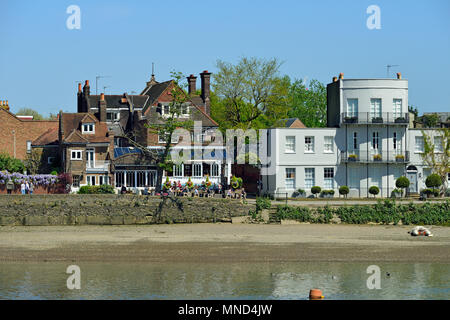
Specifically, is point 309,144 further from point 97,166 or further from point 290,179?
point 97,166

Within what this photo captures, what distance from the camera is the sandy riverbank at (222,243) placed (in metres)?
34.2

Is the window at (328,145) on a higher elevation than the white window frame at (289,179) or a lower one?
higher

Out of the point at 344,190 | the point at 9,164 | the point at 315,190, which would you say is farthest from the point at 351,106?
the point at 9,164

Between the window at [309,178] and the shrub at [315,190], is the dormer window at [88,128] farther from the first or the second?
the shrub at [315,190]

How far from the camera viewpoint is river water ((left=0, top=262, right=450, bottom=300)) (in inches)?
1062

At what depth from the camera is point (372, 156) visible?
5553cm

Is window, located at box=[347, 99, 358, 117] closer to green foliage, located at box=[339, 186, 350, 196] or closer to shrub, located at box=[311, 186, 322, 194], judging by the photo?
green foliage, located at box=[339, 186, 350, 196]

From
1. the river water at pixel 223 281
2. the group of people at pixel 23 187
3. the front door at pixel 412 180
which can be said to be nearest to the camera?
the river water at pixel 223 281

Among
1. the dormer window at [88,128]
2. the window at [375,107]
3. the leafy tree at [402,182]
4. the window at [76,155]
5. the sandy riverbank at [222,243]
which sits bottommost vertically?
the sandy riverbank at [222,243]

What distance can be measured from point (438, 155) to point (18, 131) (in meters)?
41.0

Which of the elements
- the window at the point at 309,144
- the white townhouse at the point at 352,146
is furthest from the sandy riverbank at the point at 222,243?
the window at the point at 309,144

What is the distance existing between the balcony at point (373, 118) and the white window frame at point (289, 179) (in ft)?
18.6

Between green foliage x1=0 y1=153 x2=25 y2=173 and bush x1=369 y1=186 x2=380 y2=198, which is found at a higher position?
green foliage x1=0 y1=153 x2=25 y2=173

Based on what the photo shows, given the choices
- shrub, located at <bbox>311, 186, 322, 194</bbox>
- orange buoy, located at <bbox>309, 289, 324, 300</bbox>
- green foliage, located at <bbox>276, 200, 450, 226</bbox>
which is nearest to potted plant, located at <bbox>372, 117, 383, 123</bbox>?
shrub, located at <bbox>311, 186, 322, 194</bbox>
